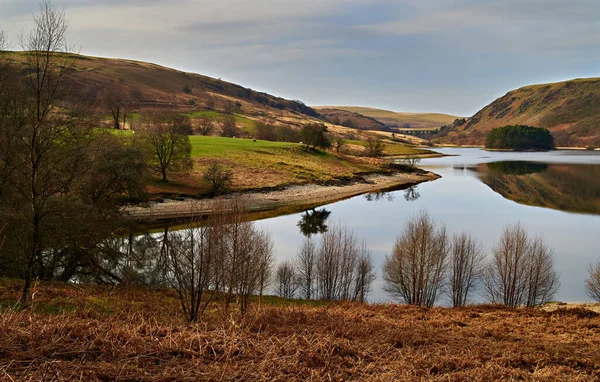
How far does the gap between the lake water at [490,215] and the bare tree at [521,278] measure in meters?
1.27

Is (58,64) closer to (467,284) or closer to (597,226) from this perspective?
(467,284)

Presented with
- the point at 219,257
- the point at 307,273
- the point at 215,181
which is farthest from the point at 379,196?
the point at 219,257

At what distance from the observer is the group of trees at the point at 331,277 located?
94.3 ft

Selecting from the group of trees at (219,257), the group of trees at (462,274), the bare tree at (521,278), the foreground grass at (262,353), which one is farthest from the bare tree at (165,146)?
the foreground grass at (262,353)

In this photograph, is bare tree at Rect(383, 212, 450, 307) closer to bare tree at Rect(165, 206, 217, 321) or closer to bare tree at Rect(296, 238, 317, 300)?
bare tree at Rect(296, 238, 317, 300)

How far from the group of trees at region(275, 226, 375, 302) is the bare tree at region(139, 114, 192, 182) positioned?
114 feet

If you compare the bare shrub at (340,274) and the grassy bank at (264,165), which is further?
the grassy bank at (264,165)

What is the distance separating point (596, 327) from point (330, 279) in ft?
52.5

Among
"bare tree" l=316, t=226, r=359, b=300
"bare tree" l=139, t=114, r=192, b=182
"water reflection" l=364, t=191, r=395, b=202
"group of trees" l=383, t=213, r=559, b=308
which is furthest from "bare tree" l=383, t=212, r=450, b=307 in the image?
"bare tree" l=139, t=114, r=192, b=182

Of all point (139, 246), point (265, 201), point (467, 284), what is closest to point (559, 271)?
point (467, 284)

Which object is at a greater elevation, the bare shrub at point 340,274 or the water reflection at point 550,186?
the water reflection at point 550,186

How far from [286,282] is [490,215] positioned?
32.1m

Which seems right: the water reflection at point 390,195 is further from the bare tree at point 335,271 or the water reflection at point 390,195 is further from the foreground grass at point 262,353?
the foreground grass at point 262,353

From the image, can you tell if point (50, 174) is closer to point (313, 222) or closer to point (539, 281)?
point (539, 281)
